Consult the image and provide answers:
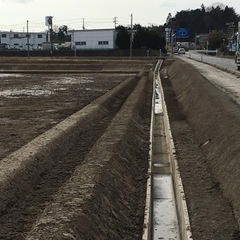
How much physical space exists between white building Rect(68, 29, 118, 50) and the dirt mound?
9735 cm

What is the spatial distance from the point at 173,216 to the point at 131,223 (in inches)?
53.0

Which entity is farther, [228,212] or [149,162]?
[149,162]

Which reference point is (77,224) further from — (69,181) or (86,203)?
(69,181)

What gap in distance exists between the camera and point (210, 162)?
12.4 meters

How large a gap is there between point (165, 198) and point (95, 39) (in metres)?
115

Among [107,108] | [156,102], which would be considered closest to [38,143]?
[107,108]

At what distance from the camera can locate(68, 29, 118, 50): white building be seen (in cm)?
11722

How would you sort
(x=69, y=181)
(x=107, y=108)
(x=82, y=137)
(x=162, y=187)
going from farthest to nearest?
(x=107, y=108) → (x=82, y=137) → (x=162, y=187) → (x=69, y=181)

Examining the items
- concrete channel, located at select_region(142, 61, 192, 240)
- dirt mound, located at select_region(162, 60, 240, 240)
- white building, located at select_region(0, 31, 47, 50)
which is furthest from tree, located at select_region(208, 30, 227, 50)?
concrete channel, located at select_region(142, 61, 192, 240)

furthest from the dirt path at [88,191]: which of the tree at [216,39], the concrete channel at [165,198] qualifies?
the tree at [216,39]

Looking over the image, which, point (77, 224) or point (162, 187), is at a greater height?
point (77, 224)

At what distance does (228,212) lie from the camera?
8609 mm

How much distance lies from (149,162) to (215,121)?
165 inches

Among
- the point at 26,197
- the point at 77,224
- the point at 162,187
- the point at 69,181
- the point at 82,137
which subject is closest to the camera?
the point at 77,224
